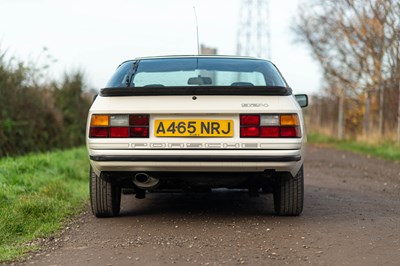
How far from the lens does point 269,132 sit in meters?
5.33

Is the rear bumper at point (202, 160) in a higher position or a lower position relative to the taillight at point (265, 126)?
lower

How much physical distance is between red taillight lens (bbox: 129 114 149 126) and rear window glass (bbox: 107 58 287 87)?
0.64 metres

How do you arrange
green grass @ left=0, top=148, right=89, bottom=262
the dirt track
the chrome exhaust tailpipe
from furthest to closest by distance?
the chrome exhaust tailpipe, green grass @ left=0, top=148, right=89, bottom=262, the dirt track

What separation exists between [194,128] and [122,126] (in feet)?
1.88

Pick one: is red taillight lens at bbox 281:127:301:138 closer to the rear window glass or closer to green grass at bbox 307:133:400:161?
the rear window glass

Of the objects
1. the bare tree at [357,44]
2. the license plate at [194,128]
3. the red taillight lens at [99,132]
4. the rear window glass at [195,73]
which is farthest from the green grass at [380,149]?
the red taillight lens at [99,132]

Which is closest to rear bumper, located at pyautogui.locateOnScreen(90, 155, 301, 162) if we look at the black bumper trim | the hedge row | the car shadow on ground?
the black bumper trim

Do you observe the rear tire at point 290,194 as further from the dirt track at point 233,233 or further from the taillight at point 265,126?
the taillight at point 265,126

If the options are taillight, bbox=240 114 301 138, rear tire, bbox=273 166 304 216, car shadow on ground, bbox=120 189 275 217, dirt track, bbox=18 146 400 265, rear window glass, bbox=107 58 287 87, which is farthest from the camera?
car shadow on ground, bbox=120 189 275 217

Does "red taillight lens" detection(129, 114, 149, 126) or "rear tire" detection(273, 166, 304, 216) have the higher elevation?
"red taillight lens" detection(129, 114, 149, 126)

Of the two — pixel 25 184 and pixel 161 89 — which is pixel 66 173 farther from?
pixel 161 89

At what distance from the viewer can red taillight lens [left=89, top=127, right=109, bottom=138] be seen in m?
5.41

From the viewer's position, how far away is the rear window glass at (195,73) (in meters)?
6.03

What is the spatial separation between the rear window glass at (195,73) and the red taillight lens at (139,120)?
64cm
